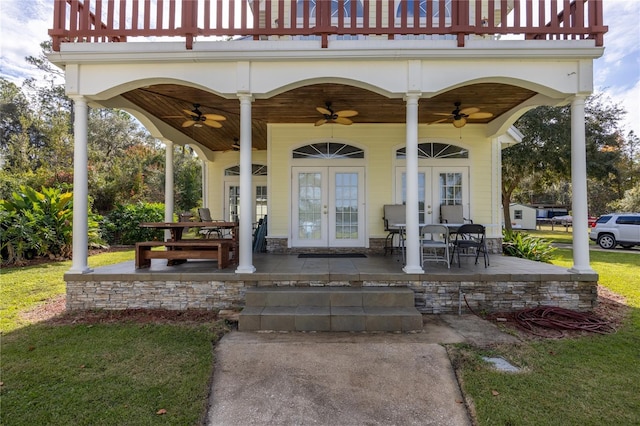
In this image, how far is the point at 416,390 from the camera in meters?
2.50

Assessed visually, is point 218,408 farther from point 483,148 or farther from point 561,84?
point 483,148

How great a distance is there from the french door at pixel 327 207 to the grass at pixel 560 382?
3.93 m

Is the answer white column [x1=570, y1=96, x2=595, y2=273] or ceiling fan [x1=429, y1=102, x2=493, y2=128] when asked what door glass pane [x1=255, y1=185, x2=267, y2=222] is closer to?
ceiling fan [x1=429, y1=102, x2=493, y2=128]

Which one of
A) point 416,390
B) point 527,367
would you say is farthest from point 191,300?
point 527,367

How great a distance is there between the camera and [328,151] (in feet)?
22.6

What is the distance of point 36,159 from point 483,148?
57.0 feet

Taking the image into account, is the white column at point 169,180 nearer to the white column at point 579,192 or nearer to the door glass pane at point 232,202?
the door glass pane at point 232,202

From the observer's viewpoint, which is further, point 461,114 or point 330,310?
point 461,114

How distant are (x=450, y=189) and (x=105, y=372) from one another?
21.7 ft

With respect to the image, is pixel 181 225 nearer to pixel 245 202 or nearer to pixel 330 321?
pixel 245 202

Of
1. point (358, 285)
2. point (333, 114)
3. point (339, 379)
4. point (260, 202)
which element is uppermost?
point (333, 114)

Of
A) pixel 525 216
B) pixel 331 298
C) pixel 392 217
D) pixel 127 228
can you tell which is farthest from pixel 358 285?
pixel 525 216

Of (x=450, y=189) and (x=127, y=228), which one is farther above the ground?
(x=450, y=189)

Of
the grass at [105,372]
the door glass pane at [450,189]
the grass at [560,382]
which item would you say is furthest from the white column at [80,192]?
the door glass pane at [450,189]
